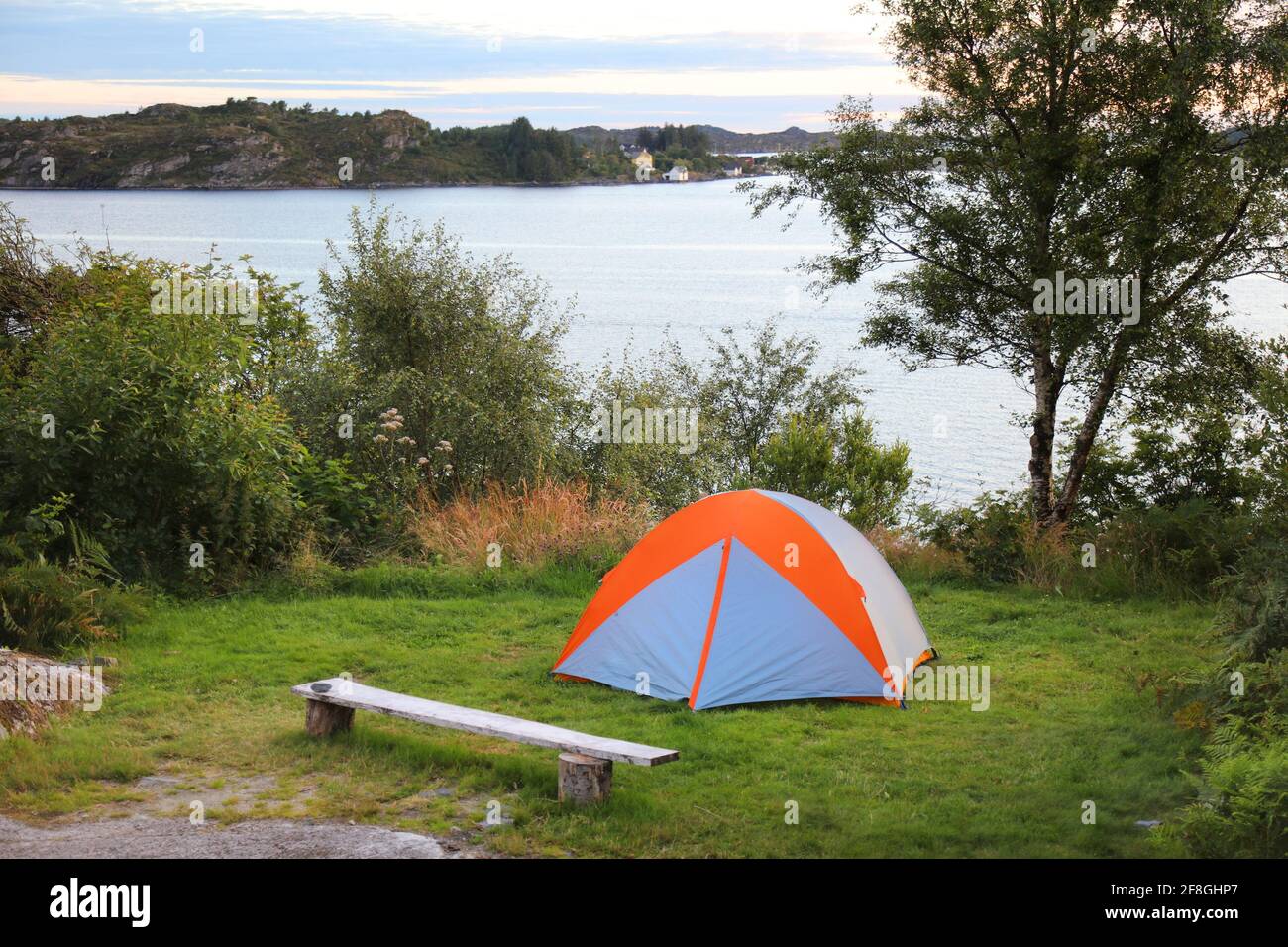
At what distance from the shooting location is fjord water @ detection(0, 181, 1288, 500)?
41.3 metres

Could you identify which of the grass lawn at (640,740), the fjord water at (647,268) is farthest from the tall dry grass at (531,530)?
the fjord water at (647,268)

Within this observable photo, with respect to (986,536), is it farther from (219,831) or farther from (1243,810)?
(219,831)

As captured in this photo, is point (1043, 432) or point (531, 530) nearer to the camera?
point (531, 530)

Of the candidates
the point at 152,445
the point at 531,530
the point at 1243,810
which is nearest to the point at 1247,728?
the point at 1243,810

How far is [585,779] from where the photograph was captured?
614cm

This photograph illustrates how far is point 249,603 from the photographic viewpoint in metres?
10.4

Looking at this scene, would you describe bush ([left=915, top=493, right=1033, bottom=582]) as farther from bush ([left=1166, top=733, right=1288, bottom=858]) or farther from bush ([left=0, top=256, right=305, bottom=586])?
bush ([left=0, top=256, right=305, bottom=586])

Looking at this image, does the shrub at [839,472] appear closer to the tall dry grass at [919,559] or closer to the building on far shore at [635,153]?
the tall dry grass at [919,559]

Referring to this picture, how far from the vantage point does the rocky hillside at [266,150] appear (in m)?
34.5

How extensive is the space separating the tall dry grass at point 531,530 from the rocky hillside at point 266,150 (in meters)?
16.0

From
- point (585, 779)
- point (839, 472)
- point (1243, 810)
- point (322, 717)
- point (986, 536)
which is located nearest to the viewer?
point (1243, 810)

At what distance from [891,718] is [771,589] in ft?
4.19

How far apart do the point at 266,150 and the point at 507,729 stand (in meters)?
39.2

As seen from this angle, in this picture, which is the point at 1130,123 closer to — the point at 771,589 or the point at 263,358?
the point at 771,589
